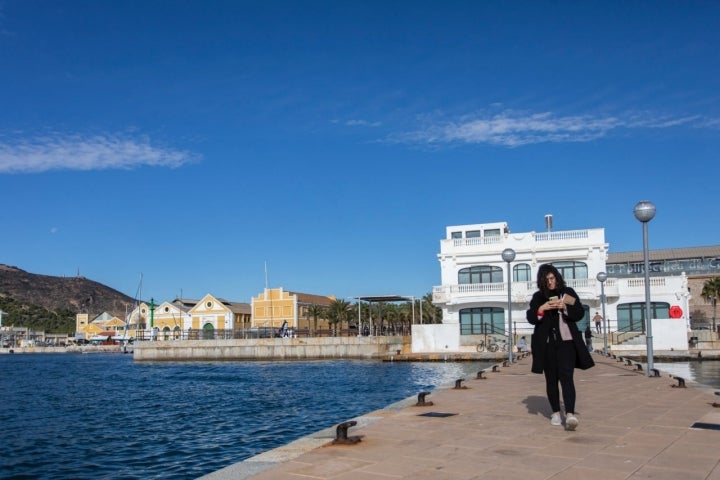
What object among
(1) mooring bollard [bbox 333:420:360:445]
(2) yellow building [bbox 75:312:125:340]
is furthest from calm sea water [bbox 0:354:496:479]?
(2) yellow building [bbox 75:312:125:340]

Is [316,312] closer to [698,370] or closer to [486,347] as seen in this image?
[486,347]

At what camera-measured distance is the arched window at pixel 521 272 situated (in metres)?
46.6

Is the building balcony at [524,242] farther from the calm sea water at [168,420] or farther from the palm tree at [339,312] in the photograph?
the palm tree at [339,312]

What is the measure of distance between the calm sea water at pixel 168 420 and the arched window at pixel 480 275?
56.7 ft

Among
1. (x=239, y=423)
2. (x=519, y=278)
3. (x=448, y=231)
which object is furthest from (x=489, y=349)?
(x=239, y=423)

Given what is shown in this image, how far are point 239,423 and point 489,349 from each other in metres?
29.1

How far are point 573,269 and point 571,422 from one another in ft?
132

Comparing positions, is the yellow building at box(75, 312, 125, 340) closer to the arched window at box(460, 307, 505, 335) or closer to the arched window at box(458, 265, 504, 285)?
the arched window at box(458, 265, 504, 285)

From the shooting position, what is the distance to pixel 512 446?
643 cm

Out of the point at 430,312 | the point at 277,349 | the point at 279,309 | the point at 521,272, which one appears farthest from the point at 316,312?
the point at 521,272

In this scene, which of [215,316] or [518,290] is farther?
[215,316]

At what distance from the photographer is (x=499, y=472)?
17.3ft

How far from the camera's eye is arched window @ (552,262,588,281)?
1775 inches

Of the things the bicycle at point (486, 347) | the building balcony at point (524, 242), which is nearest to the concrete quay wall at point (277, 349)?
the bicycle at point (486, 347)
